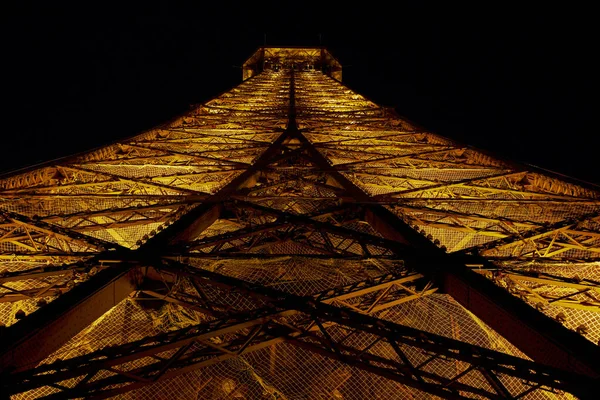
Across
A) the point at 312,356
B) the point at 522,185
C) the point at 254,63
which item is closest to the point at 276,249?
the point at 312,356

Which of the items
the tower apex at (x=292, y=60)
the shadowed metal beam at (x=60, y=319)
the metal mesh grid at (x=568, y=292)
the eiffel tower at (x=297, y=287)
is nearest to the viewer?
the shadowed metal beam at (x=60, y=319)

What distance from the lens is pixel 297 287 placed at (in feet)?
25.3

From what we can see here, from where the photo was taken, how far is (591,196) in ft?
25.0

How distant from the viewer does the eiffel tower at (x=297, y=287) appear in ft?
11.1

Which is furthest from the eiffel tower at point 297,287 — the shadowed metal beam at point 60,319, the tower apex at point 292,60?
the tower apex at point 292,60

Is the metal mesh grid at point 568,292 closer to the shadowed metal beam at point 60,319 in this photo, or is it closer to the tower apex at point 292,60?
the shadowed metal beam at point 60,319

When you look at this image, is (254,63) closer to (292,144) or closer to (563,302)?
(292,144)

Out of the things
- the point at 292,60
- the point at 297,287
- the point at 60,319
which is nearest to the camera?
the point at 60,319

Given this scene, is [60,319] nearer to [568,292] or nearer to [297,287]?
[297,287]

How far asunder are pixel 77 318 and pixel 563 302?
12.8 ft

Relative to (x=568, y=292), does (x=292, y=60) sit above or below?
above

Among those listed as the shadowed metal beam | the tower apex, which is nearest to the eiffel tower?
the shadowed metal beam

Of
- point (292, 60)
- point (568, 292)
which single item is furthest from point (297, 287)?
point (292, 60)

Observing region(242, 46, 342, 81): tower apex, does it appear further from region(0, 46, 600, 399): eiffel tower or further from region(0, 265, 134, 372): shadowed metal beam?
region(0, 265, 134, 372): shadowed metal beam
